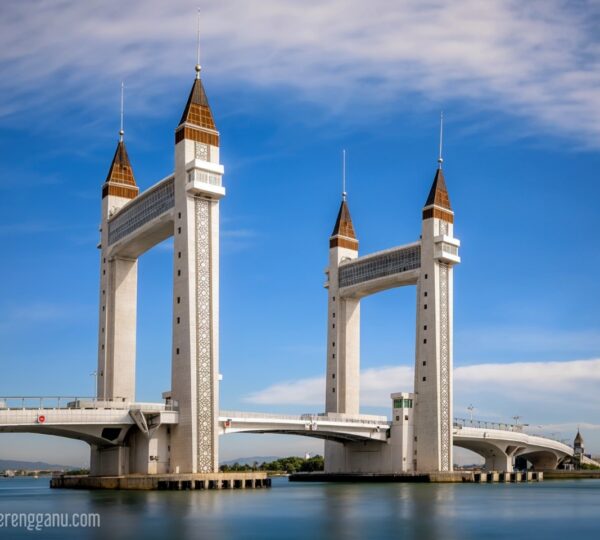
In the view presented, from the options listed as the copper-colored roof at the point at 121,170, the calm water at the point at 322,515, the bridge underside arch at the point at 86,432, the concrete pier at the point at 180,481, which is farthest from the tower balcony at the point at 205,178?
the calm water at the point at 322,515

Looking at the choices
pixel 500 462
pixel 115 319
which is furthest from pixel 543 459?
pixel 115 319

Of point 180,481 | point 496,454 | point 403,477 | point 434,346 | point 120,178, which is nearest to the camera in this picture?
point 180,481

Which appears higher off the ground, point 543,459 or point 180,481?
point 180,481

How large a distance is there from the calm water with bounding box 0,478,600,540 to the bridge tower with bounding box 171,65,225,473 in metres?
6.12

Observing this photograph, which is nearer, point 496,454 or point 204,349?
point 204,349

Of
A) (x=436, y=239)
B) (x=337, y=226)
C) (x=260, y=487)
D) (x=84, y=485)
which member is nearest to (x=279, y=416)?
(x=260, y=487)

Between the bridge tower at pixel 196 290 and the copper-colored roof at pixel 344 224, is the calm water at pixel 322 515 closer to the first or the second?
the bridge tower at pixel 196 290

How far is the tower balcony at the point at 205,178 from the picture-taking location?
249 ft

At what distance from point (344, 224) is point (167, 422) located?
45.3 m

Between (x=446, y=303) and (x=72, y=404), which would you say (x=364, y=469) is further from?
(x=72, y=404)

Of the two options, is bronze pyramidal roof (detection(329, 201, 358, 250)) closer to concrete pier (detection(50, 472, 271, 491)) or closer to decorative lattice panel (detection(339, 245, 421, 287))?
decorative lattice panel (detection(339, 245, 421, 287))

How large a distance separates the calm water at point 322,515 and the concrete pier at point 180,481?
2.40 m

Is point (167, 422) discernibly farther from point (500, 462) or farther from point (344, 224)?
point (500, 462)

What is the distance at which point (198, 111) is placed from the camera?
78938 mm
